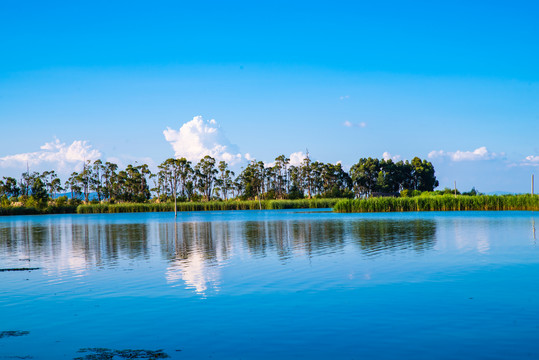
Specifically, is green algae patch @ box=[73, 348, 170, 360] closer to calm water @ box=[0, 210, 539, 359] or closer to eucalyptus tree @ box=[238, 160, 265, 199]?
calm water @ box=[0, 210, 539, 359]

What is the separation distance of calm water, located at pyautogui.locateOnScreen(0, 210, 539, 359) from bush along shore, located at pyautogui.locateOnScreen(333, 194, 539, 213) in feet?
135

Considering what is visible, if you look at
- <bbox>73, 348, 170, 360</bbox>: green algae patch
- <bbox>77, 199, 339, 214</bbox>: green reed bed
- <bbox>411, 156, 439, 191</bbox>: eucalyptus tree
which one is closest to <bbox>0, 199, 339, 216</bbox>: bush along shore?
<bbox>77, 199, 339, 214</bbox>: green reed bed

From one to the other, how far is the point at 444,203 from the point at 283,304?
54764 mm

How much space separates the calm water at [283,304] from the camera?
782cm

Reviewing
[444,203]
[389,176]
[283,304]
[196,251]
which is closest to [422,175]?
[389,176]

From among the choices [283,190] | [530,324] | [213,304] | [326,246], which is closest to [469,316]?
[530,324]

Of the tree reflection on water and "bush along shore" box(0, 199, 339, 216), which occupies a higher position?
"bush along shore" box(0, 199, 339, 216)

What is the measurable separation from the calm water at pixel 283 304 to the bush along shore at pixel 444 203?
41275 millimetres

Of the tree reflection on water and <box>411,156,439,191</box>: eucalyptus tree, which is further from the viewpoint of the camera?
<box>411,156,439,191</box>: eucalyptus tree

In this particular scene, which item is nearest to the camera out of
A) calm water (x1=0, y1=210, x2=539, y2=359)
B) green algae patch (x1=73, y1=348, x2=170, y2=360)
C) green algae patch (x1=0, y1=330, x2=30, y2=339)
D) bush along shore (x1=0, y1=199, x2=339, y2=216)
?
green algae patch (x1=73, y1=348, x2=170, y2=360)

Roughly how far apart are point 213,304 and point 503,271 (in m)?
9.20

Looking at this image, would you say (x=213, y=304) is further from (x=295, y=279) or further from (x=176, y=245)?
(x=176, y=245)

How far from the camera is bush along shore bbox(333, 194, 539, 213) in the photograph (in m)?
56.7

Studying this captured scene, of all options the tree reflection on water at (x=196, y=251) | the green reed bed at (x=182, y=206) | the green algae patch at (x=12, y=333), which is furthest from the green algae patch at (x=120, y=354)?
→ the green reed bed at (x=182, y=206)
